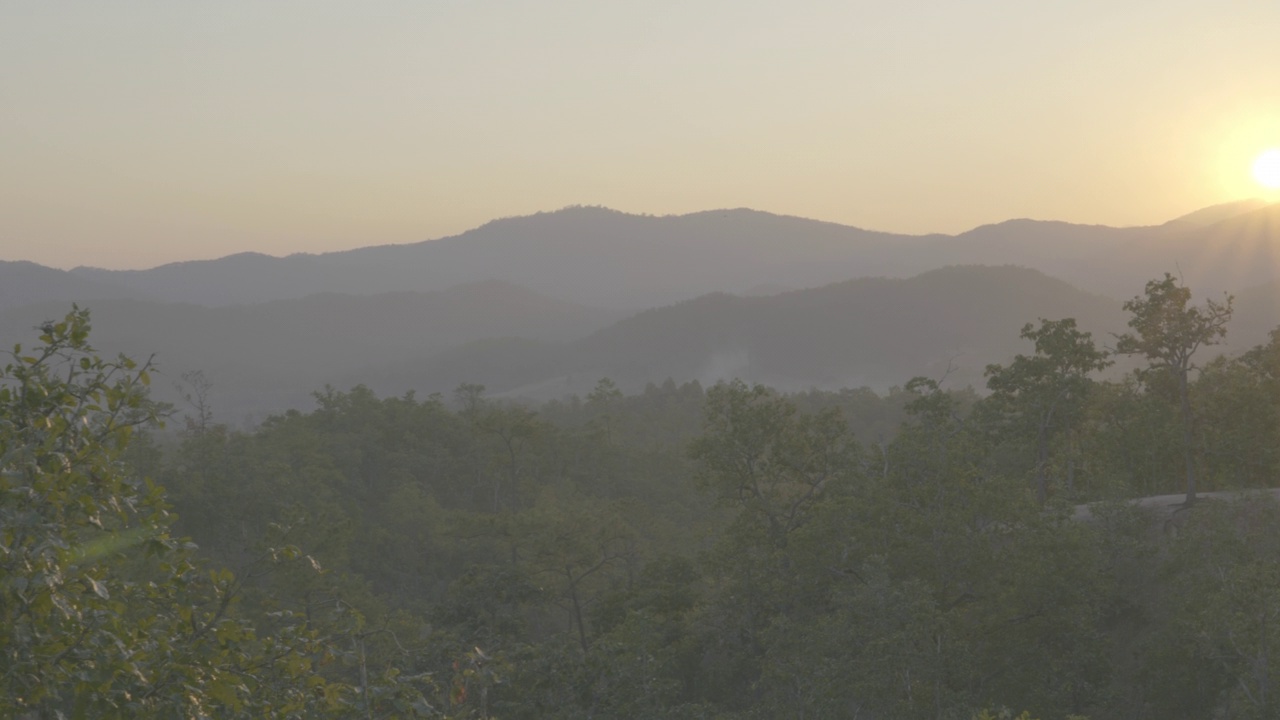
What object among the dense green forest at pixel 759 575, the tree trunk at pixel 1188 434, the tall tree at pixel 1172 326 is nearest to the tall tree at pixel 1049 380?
the dense green forest at pixel 759 575

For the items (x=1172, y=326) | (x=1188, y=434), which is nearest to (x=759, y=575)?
(x=1188, y=434)

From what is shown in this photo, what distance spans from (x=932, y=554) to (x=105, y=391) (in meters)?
23.0

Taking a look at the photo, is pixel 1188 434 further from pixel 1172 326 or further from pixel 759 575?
pixel 759 575

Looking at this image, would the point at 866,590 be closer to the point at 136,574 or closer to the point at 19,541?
the point at 19,541

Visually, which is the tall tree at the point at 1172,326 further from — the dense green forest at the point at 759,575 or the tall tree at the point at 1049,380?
the tall tree at the point at 1049,380

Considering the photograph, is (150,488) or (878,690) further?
(878,690)

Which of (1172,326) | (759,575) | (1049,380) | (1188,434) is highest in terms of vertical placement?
(1172,326)

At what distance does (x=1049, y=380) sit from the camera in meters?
32.9

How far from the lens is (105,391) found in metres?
6.17

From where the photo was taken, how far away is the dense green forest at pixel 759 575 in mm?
5988

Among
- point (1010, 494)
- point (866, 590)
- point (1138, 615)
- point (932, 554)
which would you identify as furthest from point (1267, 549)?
point (866, 590)

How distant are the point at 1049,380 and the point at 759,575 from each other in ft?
40.8

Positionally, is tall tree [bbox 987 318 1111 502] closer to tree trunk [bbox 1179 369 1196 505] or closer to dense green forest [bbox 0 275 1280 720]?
dense green forest [bbox 0 275 1280 720]

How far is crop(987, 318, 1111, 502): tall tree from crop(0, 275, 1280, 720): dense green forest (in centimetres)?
12
